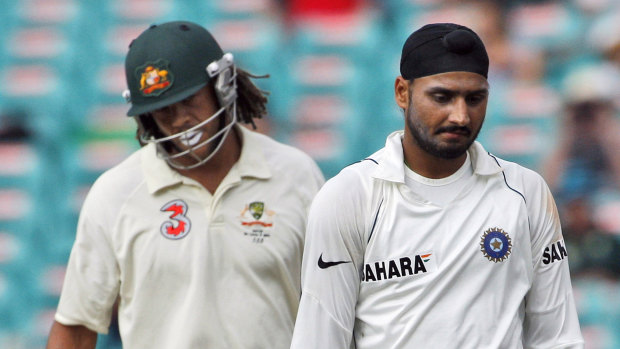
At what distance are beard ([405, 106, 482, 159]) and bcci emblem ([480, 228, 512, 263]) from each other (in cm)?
21

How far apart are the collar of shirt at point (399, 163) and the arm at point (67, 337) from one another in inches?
46.3

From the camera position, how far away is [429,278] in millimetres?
2619

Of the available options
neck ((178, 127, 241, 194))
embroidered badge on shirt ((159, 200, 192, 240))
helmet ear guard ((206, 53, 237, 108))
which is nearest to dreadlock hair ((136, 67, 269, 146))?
helmet ear guard ((206, 53, 237, 108))

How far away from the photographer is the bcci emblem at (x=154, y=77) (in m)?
3.25

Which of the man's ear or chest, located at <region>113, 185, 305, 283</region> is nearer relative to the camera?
the man's ear

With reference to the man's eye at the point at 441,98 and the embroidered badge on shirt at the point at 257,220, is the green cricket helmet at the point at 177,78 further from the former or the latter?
the man's eye at the point at 441,98

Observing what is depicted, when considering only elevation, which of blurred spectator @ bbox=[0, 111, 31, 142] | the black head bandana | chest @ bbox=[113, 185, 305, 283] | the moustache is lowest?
blurred spectator @ bbox=[0, 111, 31, 142]

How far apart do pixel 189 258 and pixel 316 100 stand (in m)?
3.01

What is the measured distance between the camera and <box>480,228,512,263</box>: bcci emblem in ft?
8.61

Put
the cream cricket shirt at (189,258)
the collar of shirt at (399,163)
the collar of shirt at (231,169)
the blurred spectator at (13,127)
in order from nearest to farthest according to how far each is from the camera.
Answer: the collar of shirt at (399,163) → the cream cricket shirt at (189,258) → the collar of shirt at (231,169) → the blurred spectator at (13,127)

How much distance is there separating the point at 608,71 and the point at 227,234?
10.1 feet

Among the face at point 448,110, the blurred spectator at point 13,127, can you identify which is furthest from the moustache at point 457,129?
the blurred spectator at point 13,127

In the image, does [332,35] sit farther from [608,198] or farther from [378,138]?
[608,198]

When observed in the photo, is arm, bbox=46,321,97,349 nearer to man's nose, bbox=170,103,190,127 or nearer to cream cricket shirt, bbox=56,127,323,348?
cream cricket shirt, bbox=56,127,323,348
